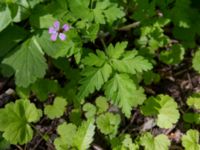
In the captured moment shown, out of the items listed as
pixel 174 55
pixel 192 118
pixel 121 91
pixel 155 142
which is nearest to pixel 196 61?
pixel 174 55

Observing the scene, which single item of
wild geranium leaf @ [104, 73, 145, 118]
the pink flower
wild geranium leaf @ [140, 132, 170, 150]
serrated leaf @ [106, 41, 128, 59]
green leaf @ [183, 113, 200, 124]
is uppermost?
the pink flower

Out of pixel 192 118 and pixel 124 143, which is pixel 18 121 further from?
pixel 192 118

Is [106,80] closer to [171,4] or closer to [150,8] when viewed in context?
[150,8]

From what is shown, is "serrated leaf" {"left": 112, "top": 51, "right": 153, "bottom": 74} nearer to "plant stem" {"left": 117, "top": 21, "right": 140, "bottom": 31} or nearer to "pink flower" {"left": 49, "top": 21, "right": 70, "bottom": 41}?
"pink flower" {"left": 49, "top": 21, "right": 70, "bottom": 41}

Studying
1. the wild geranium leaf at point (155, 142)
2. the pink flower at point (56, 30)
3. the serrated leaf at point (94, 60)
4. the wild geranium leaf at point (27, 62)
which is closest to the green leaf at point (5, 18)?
the wild geranium leaf at point (27, 62)

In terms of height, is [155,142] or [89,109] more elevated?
[89,109]

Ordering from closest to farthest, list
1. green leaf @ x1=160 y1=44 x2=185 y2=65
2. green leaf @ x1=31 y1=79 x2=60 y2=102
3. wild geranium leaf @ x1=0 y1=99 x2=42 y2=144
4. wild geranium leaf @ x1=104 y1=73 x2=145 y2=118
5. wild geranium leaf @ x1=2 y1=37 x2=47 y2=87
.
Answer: wild geranium leaf @ x1=104 y1=73 x2=145 y2=118, wild geranium leaf @ x1=0 y1=99 x2=42 y2=144, wild geranium leaf @ x1=2 y1=37 x2=47 y2=87, green leaf @ x1=31 y1=79 x2=60 y2=102, green leaf @ x1=160 y1=44 x2=185 y2=65

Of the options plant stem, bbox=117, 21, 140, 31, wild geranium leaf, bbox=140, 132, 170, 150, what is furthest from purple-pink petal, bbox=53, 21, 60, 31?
wild geranium leaf, bbox=140, 132, 170, 150
